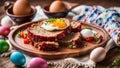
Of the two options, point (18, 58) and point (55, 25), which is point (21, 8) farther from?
point (18, 58)

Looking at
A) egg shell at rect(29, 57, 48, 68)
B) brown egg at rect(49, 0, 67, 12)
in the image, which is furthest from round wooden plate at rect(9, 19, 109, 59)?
brown egg at rect(49, 0, 67, 12)

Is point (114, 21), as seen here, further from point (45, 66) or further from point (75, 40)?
point (45, 66)

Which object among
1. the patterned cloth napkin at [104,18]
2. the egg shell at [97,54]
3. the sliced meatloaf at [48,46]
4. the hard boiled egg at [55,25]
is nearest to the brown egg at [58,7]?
the patterned cloth napkin at [104,18]

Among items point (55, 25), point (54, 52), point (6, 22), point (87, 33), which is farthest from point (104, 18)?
point (6, 22)

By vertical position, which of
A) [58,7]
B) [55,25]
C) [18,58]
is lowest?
[18,58]

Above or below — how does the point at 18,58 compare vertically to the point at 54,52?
below
